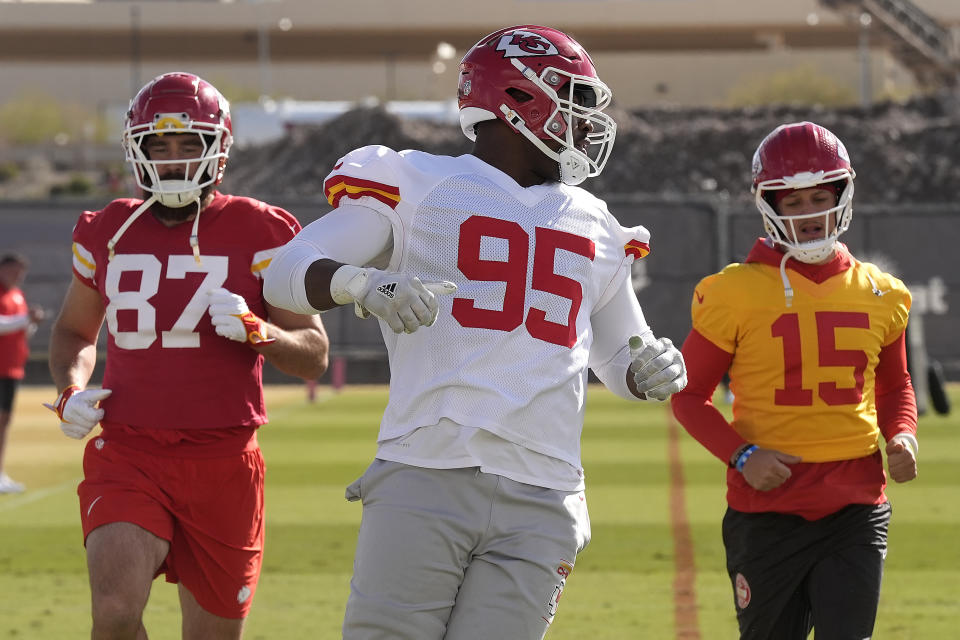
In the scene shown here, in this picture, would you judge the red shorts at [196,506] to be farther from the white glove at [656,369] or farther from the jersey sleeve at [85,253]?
the white glove at [656,369]

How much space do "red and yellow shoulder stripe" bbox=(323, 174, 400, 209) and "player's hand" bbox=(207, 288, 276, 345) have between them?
105cm

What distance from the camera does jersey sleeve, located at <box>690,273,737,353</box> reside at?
4.64m

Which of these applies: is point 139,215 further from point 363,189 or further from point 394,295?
point 394,295

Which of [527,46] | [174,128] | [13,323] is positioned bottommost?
[13,323]

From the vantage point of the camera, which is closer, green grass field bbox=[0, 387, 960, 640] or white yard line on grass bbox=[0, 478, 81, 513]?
green grass field bbox=[0, 387, 960, 640]

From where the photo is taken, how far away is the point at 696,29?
81.9 meters

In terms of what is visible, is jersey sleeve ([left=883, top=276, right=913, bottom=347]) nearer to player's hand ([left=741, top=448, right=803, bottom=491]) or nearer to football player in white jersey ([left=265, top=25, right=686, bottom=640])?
player's hand ([left=741, top=448, right=803, bottom=491])

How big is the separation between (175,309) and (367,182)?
1.37 m

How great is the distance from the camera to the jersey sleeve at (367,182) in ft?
11.1

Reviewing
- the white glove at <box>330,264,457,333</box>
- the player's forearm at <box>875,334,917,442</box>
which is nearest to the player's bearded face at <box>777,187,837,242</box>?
the player's forearm at <box>875,334,917,442</box>

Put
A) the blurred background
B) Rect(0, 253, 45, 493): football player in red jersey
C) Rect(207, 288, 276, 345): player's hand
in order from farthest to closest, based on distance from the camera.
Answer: the blurred background → Rect(0, 253, 45, 493): football player in red jersey → Rect(207, 288, 276, 345): player's hand

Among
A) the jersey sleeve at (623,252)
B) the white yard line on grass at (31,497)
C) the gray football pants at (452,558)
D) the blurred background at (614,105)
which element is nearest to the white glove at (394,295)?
the gray football pants at (452,558)

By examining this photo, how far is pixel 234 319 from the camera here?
4.36 metres

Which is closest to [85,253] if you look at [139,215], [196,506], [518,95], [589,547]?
[139,215]
